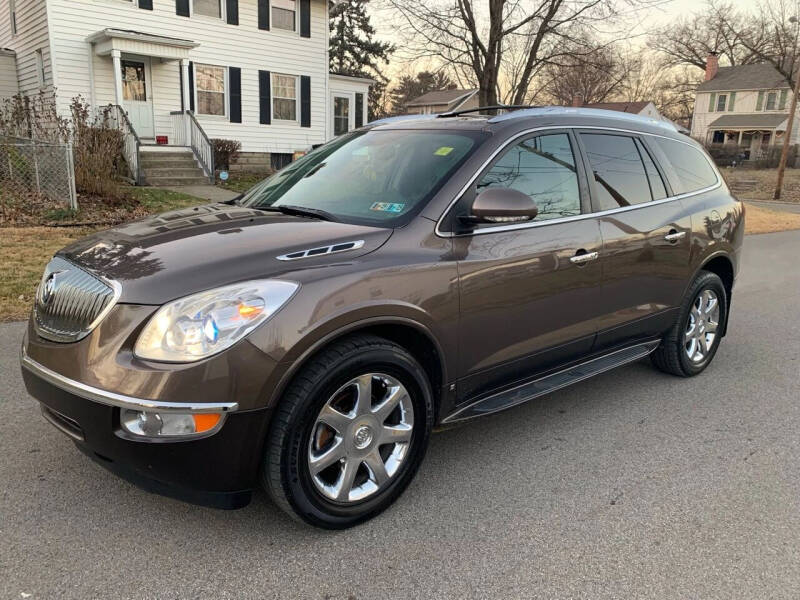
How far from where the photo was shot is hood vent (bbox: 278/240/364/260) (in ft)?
8.82

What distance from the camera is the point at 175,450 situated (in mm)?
2371

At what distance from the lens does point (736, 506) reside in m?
3.08

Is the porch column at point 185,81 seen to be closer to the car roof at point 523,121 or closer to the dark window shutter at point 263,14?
the dark window shutter at point 263,14

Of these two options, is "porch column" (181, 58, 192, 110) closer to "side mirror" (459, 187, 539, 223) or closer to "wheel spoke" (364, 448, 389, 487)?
"side mirror" (459, 187, 539, 223)

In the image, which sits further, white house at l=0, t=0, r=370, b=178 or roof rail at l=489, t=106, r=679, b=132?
white house at l=0, t=0, r=370, b=178

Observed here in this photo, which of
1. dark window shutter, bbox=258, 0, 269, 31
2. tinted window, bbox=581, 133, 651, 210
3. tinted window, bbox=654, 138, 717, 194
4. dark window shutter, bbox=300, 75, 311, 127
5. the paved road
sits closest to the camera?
the paved road

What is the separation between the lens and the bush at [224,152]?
58.5 feet

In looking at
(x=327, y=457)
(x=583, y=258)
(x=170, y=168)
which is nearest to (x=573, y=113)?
(x=583, y=258)

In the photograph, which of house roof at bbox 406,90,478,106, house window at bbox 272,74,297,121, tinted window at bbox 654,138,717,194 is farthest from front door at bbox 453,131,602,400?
house roof at bbox 406,90,478,106

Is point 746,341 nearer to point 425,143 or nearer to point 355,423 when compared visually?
point 425,143

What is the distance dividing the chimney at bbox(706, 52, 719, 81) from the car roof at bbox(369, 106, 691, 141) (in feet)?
212

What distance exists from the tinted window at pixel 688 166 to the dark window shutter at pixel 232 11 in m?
17.3

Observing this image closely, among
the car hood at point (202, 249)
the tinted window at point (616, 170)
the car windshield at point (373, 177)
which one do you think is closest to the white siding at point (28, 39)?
the car windshield at point (373, 177)

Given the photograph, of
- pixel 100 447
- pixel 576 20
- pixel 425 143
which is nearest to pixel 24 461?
pixel 100 447
